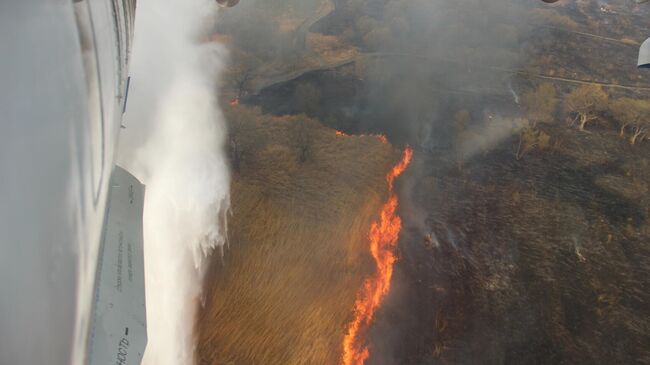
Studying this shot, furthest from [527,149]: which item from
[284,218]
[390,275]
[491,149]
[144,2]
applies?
[144,2]

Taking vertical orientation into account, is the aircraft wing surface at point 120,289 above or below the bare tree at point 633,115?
above

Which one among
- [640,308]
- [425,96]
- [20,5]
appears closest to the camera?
[20,5]

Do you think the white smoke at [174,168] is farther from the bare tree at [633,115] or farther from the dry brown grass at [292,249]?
the bare tree at [633,115]

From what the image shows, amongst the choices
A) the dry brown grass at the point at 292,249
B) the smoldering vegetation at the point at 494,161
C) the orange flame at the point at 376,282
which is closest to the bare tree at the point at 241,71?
the smoldering vegetation at the point at 494,161

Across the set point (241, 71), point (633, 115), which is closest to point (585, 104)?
point (633, 115)

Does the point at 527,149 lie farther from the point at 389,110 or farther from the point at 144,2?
the point at 144,2

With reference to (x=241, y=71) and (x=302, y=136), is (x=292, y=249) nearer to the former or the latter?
(x=302, y=136)
